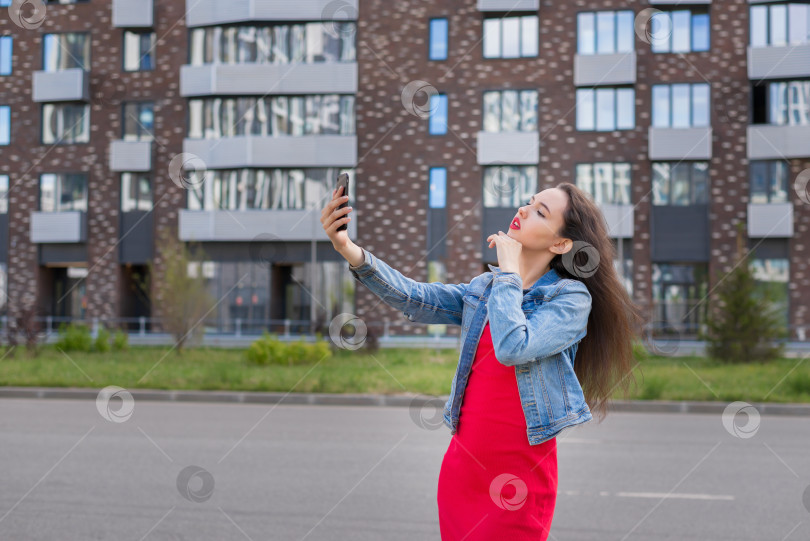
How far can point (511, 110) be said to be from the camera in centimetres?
3011

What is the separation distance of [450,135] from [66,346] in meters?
15.9

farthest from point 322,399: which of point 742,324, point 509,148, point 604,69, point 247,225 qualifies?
point 604,69

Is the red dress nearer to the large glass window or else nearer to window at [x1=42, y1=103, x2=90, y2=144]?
the large glass window

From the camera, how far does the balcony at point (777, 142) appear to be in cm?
2859

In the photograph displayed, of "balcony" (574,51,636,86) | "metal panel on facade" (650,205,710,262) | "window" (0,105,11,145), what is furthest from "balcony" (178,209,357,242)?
"metal panel on facade" (650,205,710,262)

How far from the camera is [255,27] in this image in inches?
1244

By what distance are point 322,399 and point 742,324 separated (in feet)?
31.6

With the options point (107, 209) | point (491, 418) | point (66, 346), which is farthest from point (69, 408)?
point (107, 209)

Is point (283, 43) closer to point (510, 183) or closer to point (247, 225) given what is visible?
point (247, 225)

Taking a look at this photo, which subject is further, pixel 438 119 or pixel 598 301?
pixel 438 119

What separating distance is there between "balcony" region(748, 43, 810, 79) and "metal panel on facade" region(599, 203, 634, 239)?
21.0 feet

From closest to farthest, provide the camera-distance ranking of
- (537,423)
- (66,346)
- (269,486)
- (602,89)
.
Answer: (537,423) < (269,486) < (66,346) < (602,89)

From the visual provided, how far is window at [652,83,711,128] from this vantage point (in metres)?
29.5

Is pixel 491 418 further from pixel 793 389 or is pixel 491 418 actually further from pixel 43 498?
pixel 793 389
